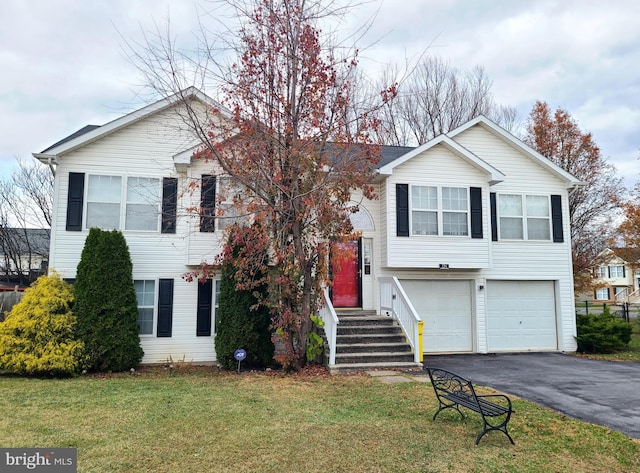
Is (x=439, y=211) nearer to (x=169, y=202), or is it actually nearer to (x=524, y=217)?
(x=524, y=217)

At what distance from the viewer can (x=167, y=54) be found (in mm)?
8633

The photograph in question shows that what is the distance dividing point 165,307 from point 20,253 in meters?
15.3

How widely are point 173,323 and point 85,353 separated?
221 centimetres

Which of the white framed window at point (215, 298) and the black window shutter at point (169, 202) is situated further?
the white framed window at point (215, 298)

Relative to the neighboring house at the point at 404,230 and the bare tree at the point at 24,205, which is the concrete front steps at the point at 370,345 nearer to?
the neighboring house at the point at 404,230

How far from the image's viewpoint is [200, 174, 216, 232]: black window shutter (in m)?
10.9

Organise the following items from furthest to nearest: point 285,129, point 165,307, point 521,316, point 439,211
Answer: point 521,316 < point 439,211 < point 165,307 < point 285,129

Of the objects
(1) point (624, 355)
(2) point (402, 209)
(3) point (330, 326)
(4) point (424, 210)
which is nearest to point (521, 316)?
(1) point (624, 355)

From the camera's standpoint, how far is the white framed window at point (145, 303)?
10957mm

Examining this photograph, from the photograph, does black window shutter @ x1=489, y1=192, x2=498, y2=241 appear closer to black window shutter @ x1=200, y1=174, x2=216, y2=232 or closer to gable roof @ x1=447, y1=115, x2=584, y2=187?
gable roof @ x1=447, y1=115, x2=584, y2=187

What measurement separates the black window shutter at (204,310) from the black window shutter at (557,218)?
10.8m

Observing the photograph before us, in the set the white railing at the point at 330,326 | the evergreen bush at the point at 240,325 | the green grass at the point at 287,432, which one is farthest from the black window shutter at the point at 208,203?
the green grass at the point at 287,432

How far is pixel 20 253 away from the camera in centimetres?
2147

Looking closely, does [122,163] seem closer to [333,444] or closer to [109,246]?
[109,246]
